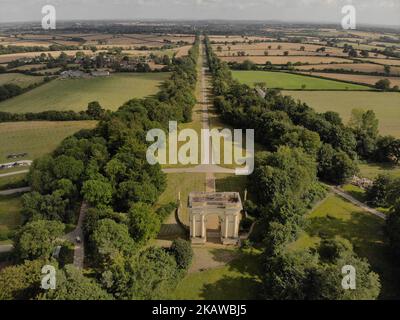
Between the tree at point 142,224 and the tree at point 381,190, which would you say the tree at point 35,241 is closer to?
the tree at point 142,224

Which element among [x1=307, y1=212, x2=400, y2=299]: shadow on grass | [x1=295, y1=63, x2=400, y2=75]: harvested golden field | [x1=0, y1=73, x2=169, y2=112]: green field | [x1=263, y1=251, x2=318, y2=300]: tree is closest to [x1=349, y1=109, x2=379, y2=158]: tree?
[x1=307, y1=212, x2=400, y2=299]: shadow on grass

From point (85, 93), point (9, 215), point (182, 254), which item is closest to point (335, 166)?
point (182, 254)

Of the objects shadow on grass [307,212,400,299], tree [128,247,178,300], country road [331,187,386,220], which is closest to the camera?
tree [128,247,178,300]

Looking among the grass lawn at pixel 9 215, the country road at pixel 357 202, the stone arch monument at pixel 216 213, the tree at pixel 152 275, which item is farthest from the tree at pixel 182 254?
the country road at pixel 357 202

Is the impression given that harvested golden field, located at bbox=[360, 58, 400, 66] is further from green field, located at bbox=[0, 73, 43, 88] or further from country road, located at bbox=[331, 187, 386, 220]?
green field, located at bbox=[0, 73, 43, 88]

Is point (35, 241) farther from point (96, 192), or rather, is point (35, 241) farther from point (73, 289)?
point (96, 192)
